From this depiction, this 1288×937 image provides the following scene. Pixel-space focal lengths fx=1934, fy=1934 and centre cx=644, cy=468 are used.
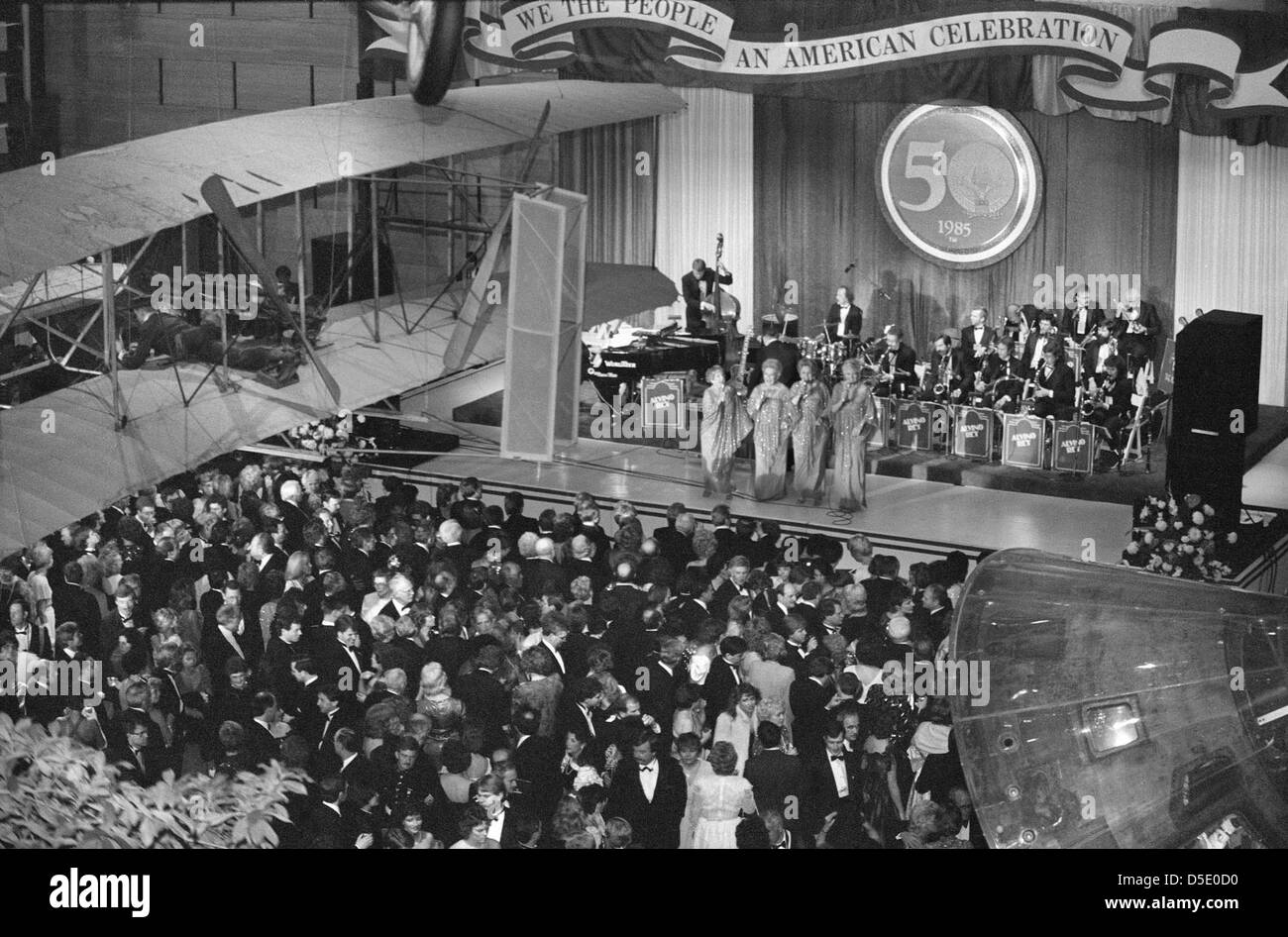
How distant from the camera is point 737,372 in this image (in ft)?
58.5

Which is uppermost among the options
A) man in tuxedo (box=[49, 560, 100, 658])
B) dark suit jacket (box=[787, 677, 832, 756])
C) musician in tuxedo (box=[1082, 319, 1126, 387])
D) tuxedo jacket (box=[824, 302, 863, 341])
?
tuxedo jacket (box=[824, 302, 863, 341])

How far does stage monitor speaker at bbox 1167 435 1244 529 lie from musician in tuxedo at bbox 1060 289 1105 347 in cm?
333

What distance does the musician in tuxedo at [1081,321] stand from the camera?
16641mm

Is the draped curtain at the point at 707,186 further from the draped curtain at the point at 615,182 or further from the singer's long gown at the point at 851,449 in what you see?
the singer's long gown at the point at 851,449

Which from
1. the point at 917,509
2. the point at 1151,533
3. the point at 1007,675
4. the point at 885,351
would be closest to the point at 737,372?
the point at 885,351

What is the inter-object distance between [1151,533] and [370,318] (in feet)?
21.7

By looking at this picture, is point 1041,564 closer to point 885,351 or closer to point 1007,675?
point 1007,675

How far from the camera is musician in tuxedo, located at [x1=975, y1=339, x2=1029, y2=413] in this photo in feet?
53.1

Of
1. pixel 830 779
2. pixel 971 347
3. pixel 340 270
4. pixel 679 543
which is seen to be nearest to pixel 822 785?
pixel 830 779

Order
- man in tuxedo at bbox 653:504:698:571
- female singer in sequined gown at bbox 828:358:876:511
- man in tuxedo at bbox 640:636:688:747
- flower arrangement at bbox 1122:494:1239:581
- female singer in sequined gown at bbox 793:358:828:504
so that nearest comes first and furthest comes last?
man in tuxedo at bbox 640:636:688:747
man in tuxedo at bbox 653:504:698:571
flower arrangement at bbox 1122:494:1239:581
female singer in sequined gown at bbox 828:358:876:511
female singer in sequined gown at bbox 793:358:828:504

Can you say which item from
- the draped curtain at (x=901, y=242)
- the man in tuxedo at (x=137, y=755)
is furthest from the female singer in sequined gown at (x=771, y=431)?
the man in tuxedo at (x=137, y=755)

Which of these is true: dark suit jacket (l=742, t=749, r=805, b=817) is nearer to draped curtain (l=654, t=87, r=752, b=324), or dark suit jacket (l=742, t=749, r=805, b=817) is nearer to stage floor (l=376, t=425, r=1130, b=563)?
stage floor (l=376, t=425, r=1130, b=563)

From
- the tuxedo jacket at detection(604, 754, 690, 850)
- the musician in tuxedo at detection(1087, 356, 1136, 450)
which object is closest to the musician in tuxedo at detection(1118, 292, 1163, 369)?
the musician in tuxedo at detection(1087, 356, 1136, 450)

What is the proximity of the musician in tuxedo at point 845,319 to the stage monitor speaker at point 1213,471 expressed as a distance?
5203 mm
